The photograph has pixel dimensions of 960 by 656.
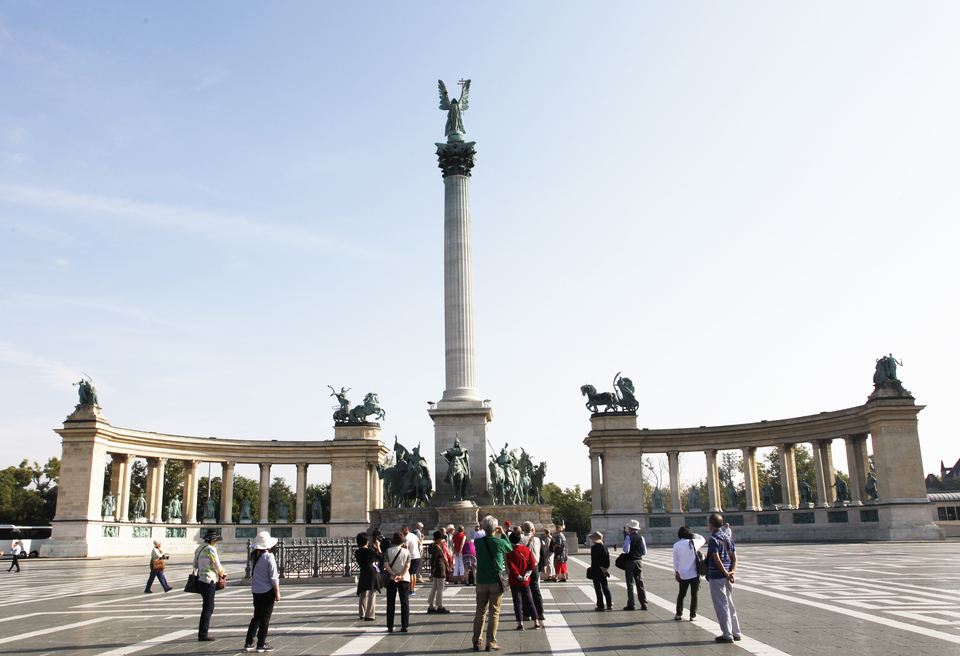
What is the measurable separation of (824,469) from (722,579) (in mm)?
60617

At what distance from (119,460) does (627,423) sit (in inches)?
1833

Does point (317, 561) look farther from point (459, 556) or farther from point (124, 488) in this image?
point (124, 488)

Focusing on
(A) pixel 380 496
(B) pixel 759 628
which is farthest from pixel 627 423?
(B) pixel 759 628

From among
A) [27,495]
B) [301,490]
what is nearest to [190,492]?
[301,490]

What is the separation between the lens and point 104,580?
31.8 meters

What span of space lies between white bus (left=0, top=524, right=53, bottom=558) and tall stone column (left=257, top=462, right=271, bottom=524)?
17250mm

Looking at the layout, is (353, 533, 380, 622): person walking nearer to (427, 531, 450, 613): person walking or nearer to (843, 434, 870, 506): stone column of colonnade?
(427, 531, 450, 613): person walking

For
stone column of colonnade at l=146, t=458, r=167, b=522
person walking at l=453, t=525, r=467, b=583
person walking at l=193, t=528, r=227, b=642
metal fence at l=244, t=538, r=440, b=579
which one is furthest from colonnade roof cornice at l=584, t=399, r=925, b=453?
person walking at l=193, t=528, r=227, b=642

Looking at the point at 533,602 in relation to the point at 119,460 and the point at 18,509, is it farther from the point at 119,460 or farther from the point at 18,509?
the point at 18,509

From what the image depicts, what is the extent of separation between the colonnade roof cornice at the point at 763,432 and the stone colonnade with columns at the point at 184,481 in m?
23.4

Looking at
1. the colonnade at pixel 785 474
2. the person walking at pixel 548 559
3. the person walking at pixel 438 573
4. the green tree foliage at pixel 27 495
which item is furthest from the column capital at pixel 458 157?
the green tree foliage at pixel 27 495

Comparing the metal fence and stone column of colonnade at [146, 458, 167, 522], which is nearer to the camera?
the metal fence

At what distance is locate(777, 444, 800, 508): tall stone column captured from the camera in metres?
67.6

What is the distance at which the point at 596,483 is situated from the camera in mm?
73562
